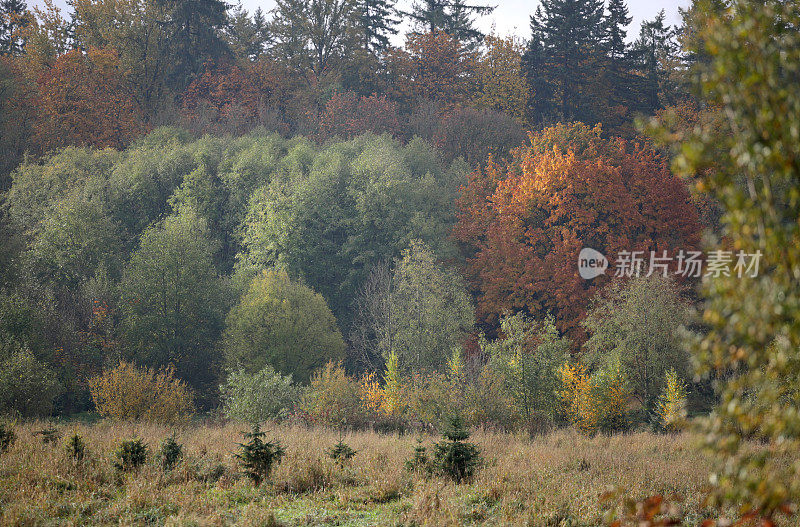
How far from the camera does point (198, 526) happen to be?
27.1ft

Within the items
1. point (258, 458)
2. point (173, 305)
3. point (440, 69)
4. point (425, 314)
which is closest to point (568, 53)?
point (440, 69)

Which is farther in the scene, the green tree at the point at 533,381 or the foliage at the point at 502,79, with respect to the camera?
the foliage at the point at 502,79

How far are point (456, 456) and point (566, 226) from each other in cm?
2298

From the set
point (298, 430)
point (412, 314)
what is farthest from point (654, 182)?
point (298, 430)

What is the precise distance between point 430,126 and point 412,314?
58.2ft

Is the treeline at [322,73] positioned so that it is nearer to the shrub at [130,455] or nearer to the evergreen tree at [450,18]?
the evergreen tree at [450,18]

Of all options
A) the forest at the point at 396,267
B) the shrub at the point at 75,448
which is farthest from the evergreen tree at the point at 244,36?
the shrub at the point at 75,448

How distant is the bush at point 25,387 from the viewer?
2223 cm

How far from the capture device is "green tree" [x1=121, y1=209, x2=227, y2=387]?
30.0 m

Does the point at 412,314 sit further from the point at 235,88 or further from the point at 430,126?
the point at 235,88

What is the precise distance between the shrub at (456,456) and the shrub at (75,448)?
693 cm

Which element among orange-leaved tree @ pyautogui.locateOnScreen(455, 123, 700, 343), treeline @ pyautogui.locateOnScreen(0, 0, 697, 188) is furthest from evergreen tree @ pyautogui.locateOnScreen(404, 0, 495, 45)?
orange-leaved tree @ pyautogui.locateOnScreen(455, 123, 700, 343)

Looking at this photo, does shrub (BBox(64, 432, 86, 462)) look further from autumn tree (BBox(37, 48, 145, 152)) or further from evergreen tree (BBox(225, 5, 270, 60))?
evergreen tree (BBox(225, 5, 270, 60))

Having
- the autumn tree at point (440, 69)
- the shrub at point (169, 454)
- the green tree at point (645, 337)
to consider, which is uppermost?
the autumn tree at point (440, 69)
